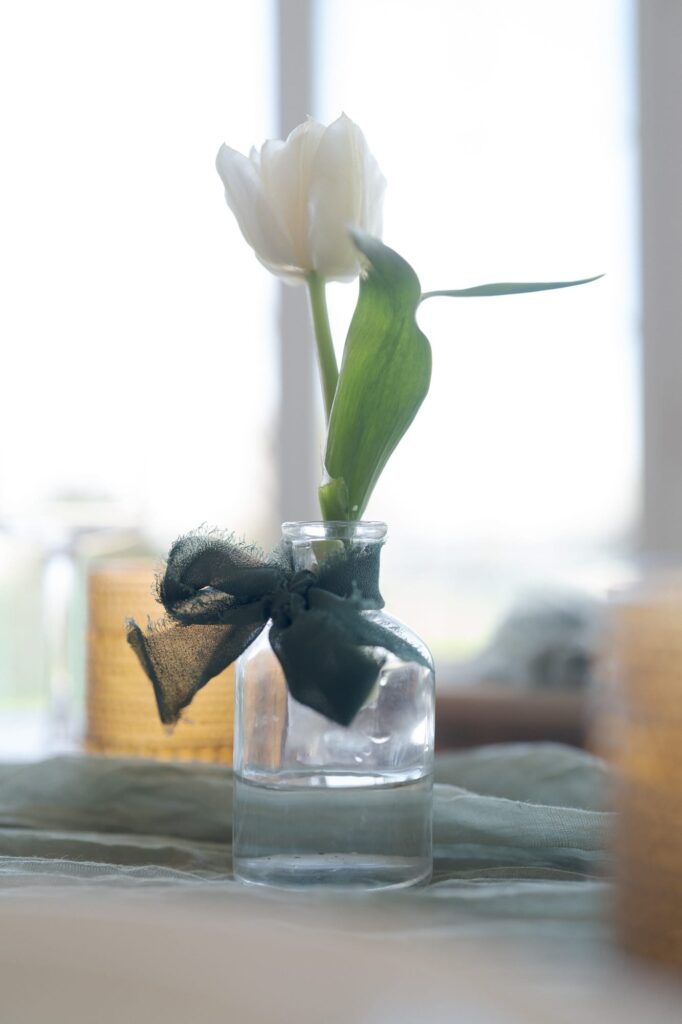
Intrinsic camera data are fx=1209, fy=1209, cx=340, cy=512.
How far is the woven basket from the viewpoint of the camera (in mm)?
743

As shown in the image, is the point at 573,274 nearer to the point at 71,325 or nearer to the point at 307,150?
the point at 71,325

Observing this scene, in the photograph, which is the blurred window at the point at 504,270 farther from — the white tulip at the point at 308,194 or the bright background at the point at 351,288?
the white tulip at the point at 308,194

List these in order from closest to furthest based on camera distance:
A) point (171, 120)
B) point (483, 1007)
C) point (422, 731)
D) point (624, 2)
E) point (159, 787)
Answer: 1. point (483, 1007)
2. point (422, 731)
3. point (159, 787)
4. point (624, 2)
5. point (171, 120)

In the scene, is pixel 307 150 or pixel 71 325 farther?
pixel 71 325

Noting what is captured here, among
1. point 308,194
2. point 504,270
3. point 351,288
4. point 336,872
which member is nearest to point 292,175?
point 308,194

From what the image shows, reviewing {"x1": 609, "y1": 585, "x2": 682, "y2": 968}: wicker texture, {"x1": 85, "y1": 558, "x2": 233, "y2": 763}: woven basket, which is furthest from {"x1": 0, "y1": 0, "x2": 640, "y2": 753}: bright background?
{"x1": 609, "y1": 585, "x2": 682, "y2": 968}: wicker texture

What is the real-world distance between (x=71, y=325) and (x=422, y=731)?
107 inches

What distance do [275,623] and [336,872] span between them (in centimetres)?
10

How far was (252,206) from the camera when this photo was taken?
521mm

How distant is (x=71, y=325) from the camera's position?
3.03 metres

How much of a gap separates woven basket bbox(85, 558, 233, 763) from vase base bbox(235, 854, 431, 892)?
0.87 ft

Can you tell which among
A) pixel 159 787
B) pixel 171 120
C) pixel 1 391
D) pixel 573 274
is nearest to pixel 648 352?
pixel 573 274

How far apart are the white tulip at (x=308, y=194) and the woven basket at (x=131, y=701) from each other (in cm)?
28

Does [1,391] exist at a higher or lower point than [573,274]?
lower
